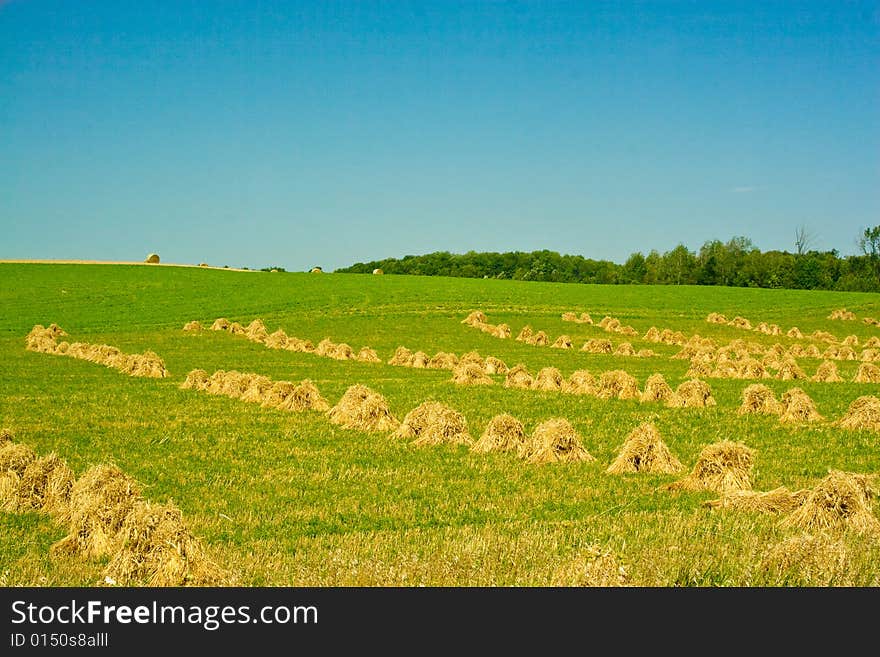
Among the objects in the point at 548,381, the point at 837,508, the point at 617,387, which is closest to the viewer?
the point at 837,508

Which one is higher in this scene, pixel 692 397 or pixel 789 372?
pixel 789 372

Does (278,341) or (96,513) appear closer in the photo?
(96,513)

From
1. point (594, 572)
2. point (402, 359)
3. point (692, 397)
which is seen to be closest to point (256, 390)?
point (402, 359)

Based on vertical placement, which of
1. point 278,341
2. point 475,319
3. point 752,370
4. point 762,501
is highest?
point 475,319

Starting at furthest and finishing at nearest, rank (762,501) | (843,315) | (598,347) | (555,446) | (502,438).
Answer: (843,315) < (598,347) < (502,438) < (555,446) < (762,501)

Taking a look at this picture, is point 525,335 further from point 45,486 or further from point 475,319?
point 45,486

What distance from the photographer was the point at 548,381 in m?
32.2

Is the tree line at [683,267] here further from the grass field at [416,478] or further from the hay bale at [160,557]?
the hay bale at [160,557]

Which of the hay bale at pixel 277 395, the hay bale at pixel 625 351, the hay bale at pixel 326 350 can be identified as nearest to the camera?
the hay bale at pixel 277 395

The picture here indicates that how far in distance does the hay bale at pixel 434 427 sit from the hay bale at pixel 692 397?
31.2ft

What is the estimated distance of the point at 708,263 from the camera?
15738 centimetres

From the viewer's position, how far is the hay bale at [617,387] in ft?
97.3

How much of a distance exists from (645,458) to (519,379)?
48.7 ft

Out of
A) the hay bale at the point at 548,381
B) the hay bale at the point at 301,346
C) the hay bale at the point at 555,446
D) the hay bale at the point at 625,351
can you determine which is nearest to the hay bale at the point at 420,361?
the hay bale at the point at 301,346
